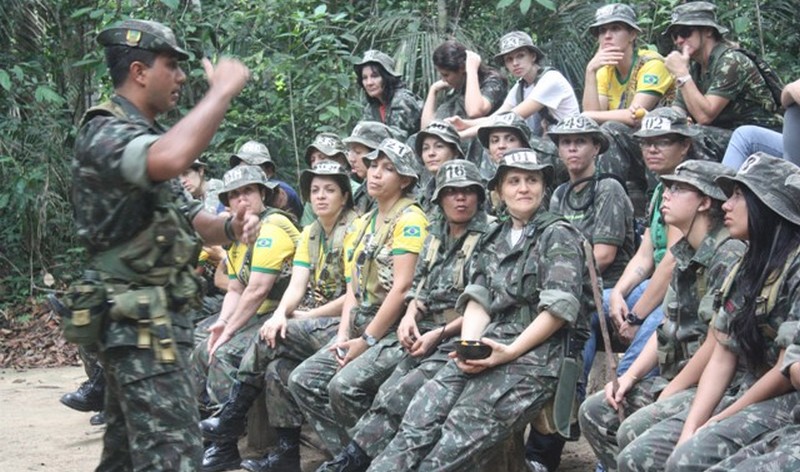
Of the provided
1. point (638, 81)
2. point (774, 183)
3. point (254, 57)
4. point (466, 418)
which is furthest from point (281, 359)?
point (254, 57)

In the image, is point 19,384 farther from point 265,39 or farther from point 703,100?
point 703,100

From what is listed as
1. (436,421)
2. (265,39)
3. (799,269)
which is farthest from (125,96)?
(265,39)

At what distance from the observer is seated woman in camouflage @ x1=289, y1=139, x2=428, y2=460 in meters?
6.80

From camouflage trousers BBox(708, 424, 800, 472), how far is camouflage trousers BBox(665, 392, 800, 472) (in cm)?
9

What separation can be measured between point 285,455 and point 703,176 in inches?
126

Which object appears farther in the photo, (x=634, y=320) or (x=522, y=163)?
(x=634, y=320)

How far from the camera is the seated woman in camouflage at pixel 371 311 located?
6.80 m

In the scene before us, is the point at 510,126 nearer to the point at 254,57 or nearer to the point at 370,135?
the point at 370,135

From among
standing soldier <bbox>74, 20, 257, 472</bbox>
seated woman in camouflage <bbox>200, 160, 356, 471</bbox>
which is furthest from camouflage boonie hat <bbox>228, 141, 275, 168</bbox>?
standing soldier <bbox>74, 20, 257, 472</bbox>

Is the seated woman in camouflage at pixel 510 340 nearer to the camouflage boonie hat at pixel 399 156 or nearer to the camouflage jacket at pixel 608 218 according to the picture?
the camouflage jacket at pixel 608 218

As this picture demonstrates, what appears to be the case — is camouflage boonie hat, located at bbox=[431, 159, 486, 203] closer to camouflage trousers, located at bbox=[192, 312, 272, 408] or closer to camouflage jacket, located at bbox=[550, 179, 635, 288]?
camouflage jacket, located at bbox=[550, 179, 635, 288]

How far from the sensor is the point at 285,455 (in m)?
7.37

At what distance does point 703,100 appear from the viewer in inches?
294

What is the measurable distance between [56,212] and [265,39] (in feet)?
10.4
